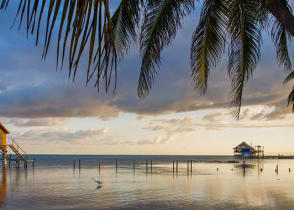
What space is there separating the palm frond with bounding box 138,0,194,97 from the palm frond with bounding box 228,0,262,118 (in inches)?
35.6

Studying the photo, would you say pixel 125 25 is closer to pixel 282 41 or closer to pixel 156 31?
pixel 156 31

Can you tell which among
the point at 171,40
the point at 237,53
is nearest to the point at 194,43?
the point at 171,40

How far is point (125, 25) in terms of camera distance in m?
5.33

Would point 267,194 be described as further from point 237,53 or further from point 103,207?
point 237,53

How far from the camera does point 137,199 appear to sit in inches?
1094

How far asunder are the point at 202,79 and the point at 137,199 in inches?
942

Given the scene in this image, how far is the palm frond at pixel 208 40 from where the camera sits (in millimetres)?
5430

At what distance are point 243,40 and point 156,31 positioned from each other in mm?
1409

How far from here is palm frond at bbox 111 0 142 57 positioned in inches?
205

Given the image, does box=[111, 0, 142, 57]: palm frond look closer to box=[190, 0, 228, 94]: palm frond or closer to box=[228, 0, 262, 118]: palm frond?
box=[190, 0, 228, 94]: palm frond

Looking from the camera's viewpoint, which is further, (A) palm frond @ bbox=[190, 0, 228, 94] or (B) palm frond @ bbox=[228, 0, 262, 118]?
(A) palm frond @ bbox=[190, 0, 228, 94]

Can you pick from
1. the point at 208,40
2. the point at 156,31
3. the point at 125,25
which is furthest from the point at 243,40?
the point at 125,25

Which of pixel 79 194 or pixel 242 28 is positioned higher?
pixel 242 28

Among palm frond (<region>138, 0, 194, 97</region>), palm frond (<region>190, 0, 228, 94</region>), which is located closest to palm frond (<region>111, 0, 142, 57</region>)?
palm frond (<region>138, 0, 194, 97</region>)
